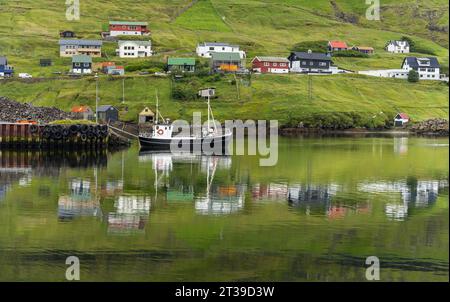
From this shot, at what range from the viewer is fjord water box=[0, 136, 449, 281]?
94.3ft

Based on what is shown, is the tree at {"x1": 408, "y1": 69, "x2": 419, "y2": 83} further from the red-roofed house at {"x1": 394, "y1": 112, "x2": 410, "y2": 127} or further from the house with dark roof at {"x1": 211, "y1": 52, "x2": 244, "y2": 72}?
the house with dark roof at {"x1": 211, "y1": 52, "x2": 244, "y2": 72}

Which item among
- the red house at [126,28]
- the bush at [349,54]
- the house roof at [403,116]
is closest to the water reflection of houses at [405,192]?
the house roof at [403,116]

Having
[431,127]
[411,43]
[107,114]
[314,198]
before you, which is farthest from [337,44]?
[314,198]

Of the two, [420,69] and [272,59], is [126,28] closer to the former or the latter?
[272,59]

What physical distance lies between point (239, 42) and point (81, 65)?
136 feet

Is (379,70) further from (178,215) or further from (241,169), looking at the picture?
(178,215)

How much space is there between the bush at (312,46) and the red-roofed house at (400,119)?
141 ft

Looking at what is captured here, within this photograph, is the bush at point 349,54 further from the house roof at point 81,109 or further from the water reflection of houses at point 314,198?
the water reflection of houses at point 314,198

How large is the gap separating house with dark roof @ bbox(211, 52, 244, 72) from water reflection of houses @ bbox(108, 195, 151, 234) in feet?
273

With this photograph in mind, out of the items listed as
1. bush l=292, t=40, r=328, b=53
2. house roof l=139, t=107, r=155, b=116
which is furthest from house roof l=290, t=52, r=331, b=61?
house roof l=139, t=107, r=155, b=116

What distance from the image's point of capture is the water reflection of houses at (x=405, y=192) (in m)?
41.4

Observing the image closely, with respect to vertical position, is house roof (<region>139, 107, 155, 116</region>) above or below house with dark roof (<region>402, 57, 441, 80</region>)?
below
